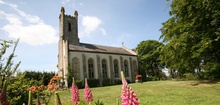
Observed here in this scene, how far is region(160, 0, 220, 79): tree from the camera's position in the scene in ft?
49.0

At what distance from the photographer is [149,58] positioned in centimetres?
5072

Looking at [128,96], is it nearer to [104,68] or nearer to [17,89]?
[17,89]

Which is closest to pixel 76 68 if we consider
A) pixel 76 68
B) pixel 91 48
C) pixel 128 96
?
pixel 76 68

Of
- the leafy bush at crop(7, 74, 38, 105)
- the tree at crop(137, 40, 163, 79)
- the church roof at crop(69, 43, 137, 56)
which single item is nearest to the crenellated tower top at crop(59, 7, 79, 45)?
the church roof at crop(69, 43, 137, 56)

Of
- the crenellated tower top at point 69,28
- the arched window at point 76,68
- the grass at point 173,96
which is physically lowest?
the grass at point 173,96

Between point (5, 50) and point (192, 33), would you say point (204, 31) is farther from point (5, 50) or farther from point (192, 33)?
point (5, 50)

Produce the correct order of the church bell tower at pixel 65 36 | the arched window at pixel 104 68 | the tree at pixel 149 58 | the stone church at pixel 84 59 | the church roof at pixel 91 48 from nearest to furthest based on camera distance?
the church bell tower at pixel 65 36 < the stone church at pixel 84 59 < the church roof at pixel 91 48 < the arched window at pixel 104 68 < the tree at pixel 149 58

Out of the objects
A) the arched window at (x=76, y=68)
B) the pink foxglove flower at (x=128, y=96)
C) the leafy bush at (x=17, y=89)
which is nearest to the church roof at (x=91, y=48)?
the arched window at (x=76, y=68)

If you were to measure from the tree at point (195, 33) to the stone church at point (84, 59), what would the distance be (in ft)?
60.5

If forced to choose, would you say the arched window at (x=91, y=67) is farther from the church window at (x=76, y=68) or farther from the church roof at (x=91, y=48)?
the church window at (x=76, y=68)

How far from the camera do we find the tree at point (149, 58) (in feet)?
168

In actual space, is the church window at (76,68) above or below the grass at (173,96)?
above

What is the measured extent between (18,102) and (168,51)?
52.7 feet

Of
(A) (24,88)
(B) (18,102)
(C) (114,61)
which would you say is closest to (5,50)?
(A) (24,88)
